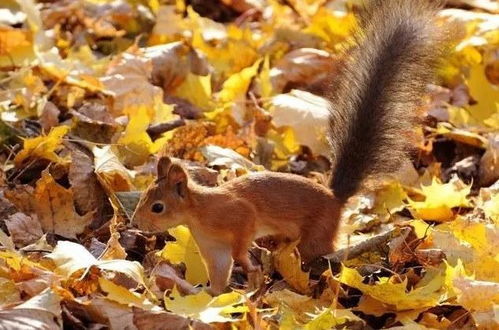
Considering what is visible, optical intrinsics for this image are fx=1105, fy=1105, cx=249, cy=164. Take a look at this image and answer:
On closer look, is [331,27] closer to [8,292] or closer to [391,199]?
[391,199]

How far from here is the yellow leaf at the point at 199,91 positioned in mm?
3646

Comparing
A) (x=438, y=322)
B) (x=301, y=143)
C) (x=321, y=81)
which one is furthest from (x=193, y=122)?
(x=438, y=322)

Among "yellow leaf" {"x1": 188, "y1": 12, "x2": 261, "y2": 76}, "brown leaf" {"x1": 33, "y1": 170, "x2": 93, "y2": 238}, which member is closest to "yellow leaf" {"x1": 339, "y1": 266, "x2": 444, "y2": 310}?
"brown leaf" {"x1": 33, "y1": 170, "x2": 93, "y2": 238}

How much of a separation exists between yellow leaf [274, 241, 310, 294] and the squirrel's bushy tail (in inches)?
9.2

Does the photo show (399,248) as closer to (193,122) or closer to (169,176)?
(169,176)

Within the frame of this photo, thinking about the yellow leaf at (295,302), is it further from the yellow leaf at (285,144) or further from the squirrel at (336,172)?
the yellow leaf at (285,144)

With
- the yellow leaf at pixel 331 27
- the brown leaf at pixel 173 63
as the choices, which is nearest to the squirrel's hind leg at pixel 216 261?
the brown leaf at pixel 173 63

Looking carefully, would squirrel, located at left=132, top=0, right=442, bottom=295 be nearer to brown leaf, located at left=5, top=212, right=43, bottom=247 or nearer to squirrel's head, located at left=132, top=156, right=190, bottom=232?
squirrel's head, located at left=132, top=156, right=190, bottom=232

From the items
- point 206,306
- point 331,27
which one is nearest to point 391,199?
point 206,306

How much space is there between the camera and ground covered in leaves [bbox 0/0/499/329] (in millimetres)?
2225

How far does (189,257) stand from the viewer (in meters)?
2.56

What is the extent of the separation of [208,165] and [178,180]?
639 millimetres

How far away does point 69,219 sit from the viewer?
2.73 m

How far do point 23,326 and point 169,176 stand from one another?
1.80ft
